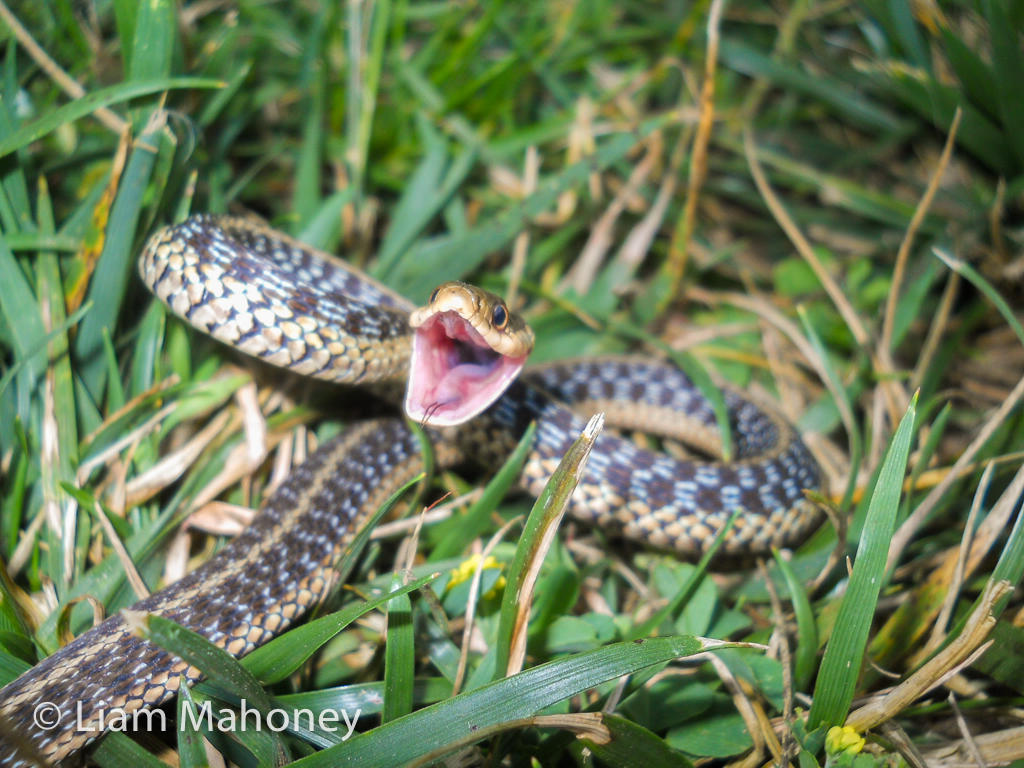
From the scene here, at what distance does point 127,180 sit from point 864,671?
11.8 feet

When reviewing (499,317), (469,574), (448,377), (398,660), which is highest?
(499,317)

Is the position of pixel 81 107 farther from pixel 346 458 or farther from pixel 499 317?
pixel 499 317

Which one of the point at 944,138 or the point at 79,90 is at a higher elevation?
the point at 79,90

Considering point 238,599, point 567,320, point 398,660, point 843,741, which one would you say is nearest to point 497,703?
point 398,660

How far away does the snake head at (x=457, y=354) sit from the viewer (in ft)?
8.95

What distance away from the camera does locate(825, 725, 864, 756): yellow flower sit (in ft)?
7.88

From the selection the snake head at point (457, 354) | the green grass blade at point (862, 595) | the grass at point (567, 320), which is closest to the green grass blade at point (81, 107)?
the grass at point (567, 320)

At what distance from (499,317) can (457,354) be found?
0.53m

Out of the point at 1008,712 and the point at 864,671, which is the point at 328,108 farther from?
the point at 1008,712

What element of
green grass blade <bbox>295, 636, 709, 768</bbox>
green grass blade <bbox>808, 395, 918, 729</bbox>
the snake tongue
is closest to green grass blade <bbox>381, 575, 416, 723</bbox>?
green grass blade <bbox>295, 636, 709, 768</bbox>

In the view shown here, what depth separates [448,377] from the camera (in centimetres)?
313

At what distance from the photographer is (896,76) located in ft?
13.4

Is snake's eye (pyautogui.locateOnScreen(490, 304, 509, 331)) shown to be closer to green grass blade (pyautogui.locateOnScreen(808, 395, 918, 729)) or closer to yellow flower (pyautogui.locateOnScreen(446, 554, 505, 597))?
yellow flower (pyautogui.locateOnScreen(446, 554, 505, 597))

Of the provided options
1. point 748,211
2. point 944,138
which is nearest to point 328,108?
point 748,211
